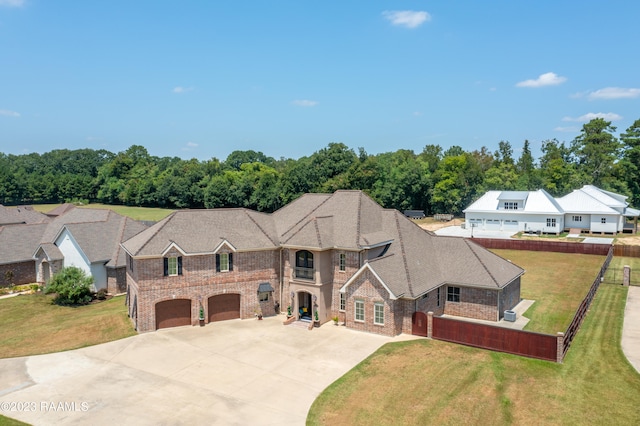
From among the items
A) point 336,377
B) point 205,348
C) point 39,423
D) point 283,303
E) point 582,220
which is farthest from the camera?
point 582,220

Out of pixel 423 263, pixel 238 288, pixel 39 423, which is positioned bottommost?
pixel 39 423

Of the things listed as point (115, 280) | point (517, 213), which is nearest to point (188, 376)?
point (115, 280)

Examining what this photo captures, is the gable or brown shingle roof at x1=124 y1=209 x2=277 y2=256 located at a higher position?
brown shingle roof at x1=124 y1=209 x2=277 y2=256

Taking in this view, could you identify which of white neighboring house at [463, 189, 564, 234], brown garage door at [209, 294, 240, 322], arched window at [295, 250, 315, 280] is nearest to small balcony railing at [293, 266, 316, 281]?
arched window at [295, 250, 315, 280]

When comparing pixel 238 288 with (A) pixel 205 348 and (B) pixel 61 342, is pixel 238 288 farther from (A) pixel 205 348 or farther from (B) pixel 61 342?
(B) pixel 61 342

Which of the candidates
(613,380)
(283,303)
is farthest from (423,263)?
(613,380)

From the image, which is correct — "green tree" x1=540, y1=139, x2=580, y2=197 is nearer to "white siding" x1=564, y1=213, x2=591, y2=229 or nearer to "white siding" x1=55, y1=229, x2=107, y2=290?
"white siding" x1=564, y1=213, x2=591, y2=229
